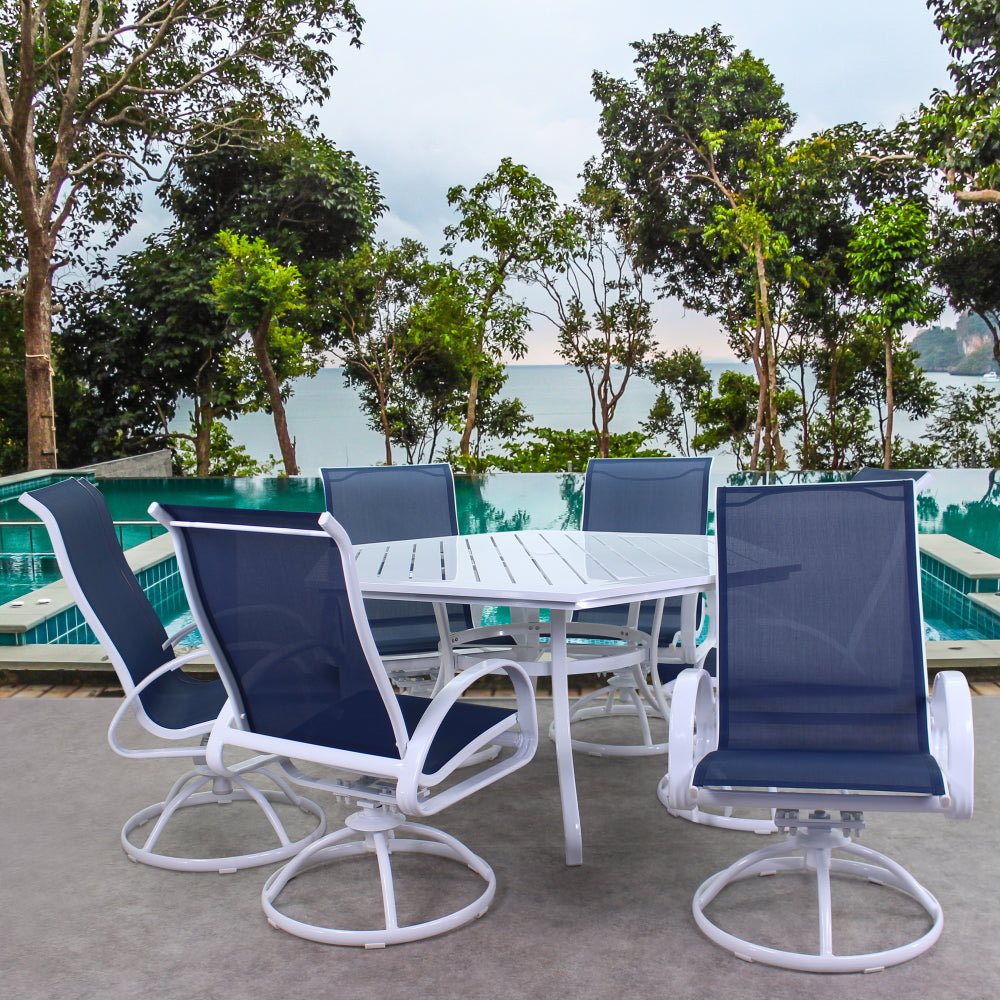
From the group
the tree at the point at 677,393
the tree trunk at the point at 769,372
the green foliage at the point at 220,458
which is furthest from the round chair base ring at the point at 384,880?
the tree at the point at 677,393

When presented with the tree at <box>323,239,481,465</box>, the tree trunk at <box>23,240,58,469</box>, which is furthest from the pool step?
the tree trunk at <box>23,240,58,469</box>

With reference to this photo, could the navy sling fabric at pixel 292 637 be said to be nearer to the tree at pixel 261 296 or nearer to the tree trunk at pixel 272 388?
the tree at pixel 261 296

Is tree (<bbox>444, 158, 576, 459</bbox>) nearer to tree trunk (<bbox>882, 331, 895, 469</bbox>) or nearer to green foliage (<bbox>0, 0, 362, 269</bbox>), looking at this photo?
green foliage (<bbox>0, 0, 362, 269</bbox>)

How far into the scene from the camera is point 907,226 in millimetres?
13117

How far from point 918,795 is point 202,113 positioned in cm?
1474

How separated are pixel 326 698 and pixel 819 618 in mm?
1056

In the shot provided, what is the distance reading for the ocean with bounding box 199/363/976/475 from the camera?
16.7 metres

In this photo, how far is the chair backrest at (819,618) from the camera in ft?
7.20

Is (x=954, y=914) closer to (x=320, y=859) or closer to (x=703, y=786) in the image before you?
(x=703, y=786)

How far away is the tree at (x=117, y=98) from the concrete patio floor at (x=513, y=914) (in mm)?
10543

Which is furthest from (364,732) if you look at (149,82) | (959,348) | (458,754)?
(959,348)

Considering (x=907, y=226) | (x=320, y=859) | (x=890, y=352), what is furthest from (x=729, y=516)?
(x=890, y=352)

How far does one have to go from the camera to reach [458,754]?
2188 mm

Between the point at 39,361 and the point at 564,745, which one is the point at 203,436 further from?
the point at 564,745
